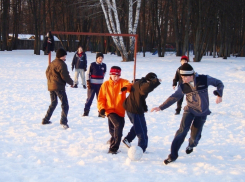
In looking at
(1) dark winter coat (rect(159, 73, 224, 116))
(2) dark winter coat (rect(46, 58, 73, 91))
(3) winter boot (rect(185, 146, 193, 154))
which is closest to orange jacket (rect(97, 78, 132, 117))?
(1) dark winter coat (rect(159, 73, 224, 116))

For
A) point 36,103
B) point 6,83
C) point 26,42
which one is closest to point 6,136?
point 36,103

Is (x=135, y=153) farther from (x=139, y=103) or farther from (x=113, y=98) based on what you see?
(x=113, y=98)

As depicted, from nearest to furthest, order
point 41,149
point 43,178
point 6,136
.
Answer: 1. point 43,178
2. point 41,149
3. point 6,136

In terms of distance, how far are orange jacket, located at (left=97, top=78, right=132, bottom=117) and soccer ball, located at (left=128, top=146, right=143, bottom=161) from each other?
2.42 feet

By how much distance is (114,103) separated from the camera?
582 centimetres

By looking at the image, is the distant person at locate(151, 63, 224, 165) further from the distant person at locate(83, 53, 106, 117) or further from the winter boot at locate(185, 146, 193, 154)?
the distant person at locate(83, 53, 106, 117)

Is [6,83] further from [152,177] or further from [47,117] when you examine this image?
[152,177]

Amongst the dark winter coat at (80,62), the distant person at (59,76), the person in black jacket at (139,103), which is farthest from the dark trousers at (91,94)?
the dark winter coat at (80,62)

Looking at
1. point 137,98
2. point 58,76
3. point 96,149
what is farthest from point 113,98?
point 58,76

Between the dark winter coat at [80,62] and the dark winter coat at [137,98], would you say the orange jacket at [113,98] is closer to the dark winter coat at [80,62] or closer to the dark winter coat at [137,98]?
the dark winter coat at [137,98]

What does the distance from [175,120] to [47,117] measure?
3.40 meters

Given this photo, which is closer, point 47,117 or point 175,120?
point 47,117

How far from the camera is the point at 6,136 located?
6750 millimetres

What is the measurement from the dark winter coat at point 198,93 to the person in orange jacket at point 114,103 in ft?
2.94
